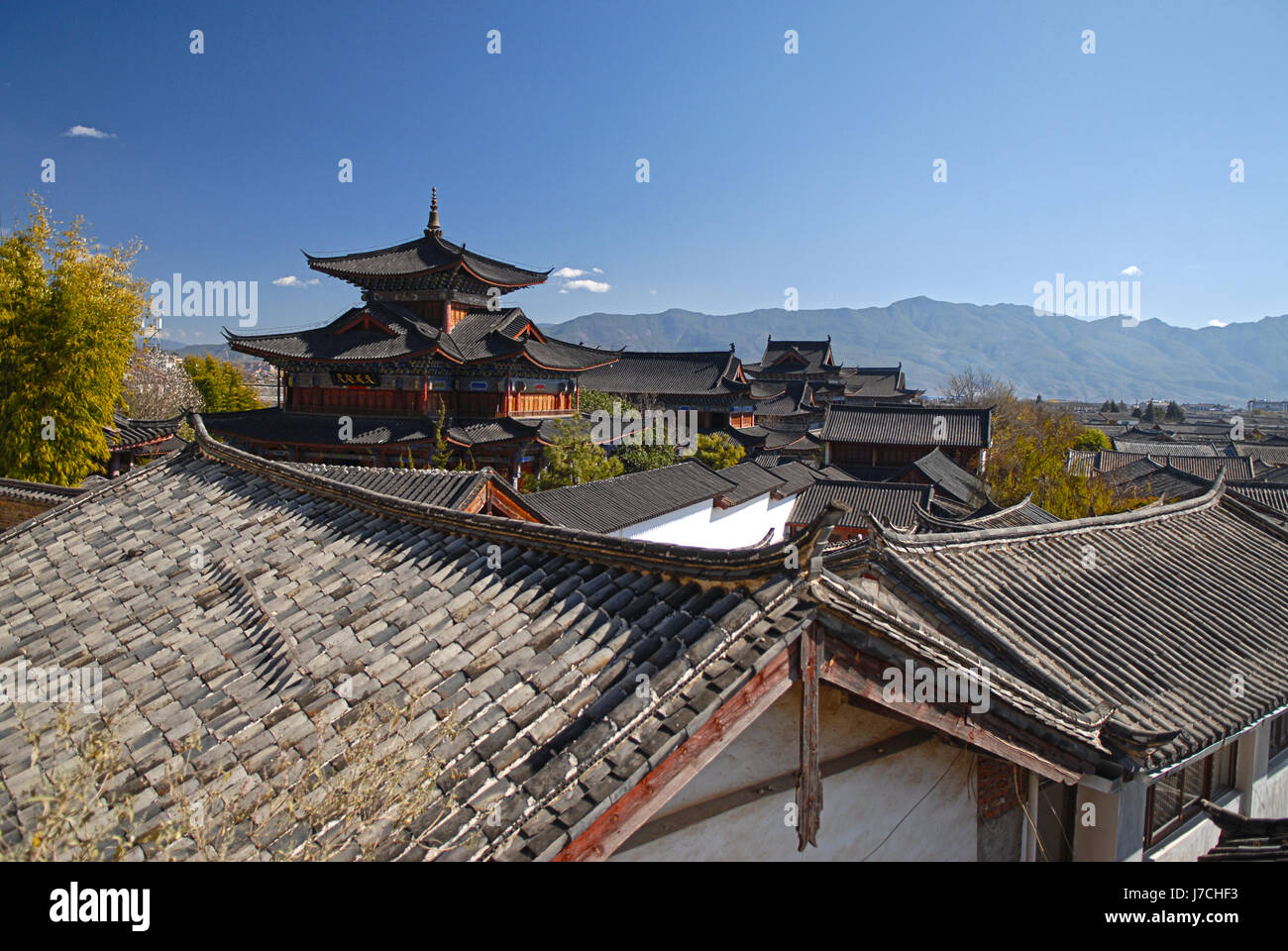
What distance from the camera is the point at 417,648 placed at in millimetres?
4586

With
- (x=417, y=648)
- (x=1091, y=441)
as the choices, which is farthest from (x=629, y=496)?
(x=1091, y=441)

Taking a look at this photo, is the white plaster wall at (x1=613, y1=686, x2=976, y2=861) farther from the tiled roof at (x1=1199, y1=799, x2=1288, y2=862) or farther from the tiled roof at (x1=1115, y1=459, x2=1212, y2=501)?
the tiled roof at (x1=1115, y1=459, x2=1212, y2=501)

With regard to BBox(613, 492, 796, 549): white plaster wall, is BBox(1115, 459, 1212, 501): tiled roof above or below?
above

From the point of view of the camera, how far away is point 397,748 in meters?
3.55

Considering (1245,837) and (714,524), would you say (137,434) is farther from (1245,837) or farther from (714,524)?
(1245,837)

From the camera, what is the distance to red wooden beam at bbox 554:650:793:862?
3.01 meters

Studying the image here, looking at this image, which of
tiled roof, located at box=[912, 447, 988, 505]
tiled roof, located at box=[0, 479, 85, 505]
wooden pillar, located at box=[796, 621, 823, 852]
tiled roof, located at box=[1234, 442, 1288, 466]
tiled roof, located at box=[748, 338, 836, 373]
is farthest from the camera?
tiled roof, located at box=[748, 338, 836, 373]

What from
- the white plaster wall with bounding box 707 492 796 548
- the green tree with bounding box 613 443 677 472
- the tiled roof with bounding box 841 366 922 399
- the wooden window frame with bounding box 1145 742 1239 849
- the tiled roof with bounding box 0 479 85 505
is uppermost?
the tiled roof with bounding box 841 366 922 399

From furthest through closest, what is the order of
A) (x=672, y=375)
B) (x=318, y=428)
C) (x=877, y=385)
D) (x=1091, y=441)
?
(x=877, y=385) → (x=1091, y=441) → (x=672, y=375) → (x=318, y=428)

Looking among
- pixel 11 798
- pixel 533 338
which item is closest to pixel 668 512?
pixel 533 338

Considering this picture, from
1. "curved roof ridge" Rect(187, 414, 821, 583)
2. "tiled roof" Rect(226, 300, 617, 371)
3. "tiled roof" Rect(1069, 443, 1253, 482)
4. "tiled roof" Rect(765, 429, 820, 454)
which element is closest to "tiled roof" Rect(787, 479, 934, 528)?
"tiled roof" Rect(765, 429, 820, 454)

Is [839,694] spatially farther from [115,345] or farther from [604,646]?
[115,345]

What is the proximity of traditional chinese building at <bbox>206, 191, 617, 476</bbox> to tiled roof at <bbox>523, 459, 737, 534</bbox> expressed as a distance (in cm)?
455

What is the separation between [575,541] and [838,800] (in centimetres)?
237
